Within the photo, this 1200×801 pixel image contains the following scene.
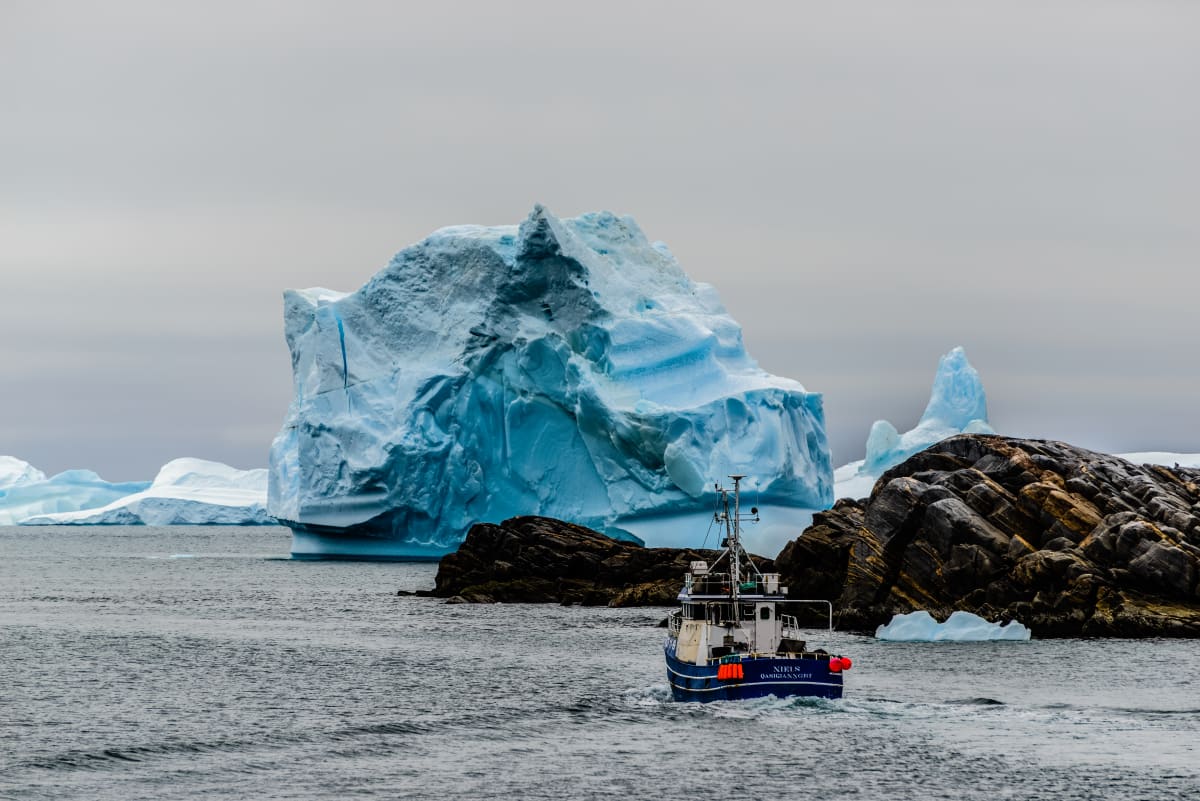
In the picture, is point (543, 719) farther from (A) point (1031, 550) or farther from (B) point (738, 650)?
(A) point (1031, 550)

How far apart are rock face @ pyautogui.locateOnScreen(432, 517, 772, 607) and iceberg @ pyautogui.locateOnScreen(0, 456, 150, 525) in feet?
293

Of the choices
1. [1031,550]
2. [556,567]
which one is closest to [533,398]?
[556,567]

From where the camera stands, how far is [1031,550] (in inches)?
1436

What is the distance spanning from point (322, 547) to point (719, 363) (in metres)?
18.6

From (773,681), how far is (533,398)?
1276 inches

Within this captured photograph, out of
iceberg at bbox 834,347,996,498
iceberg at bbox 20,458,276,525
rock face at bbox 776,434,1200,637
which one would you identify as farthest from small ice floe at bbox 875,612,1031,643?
iceberg at bbox 20,458,276,525

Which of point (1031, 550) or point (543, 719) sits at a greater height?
point (1031, 550)

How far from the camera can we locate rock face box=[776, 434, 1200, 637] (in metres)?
35.4

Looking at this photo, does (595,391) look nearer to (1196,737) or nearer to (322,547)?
(322,547)

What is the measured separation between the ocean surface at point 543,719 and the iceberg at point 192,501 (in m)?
77.3

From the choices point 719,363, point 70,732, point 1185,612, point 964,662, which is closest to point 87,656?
point 70,732

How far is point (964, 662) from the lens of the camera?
31641mm

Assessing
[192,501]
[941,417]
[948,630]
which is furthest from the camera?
[192,501]

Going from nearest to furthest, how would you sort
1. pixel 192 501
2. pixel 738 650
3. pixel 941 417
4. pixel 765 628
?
pixel 738 650 → pixel 765 628 → pixel 941 417 → pixel 192 501
